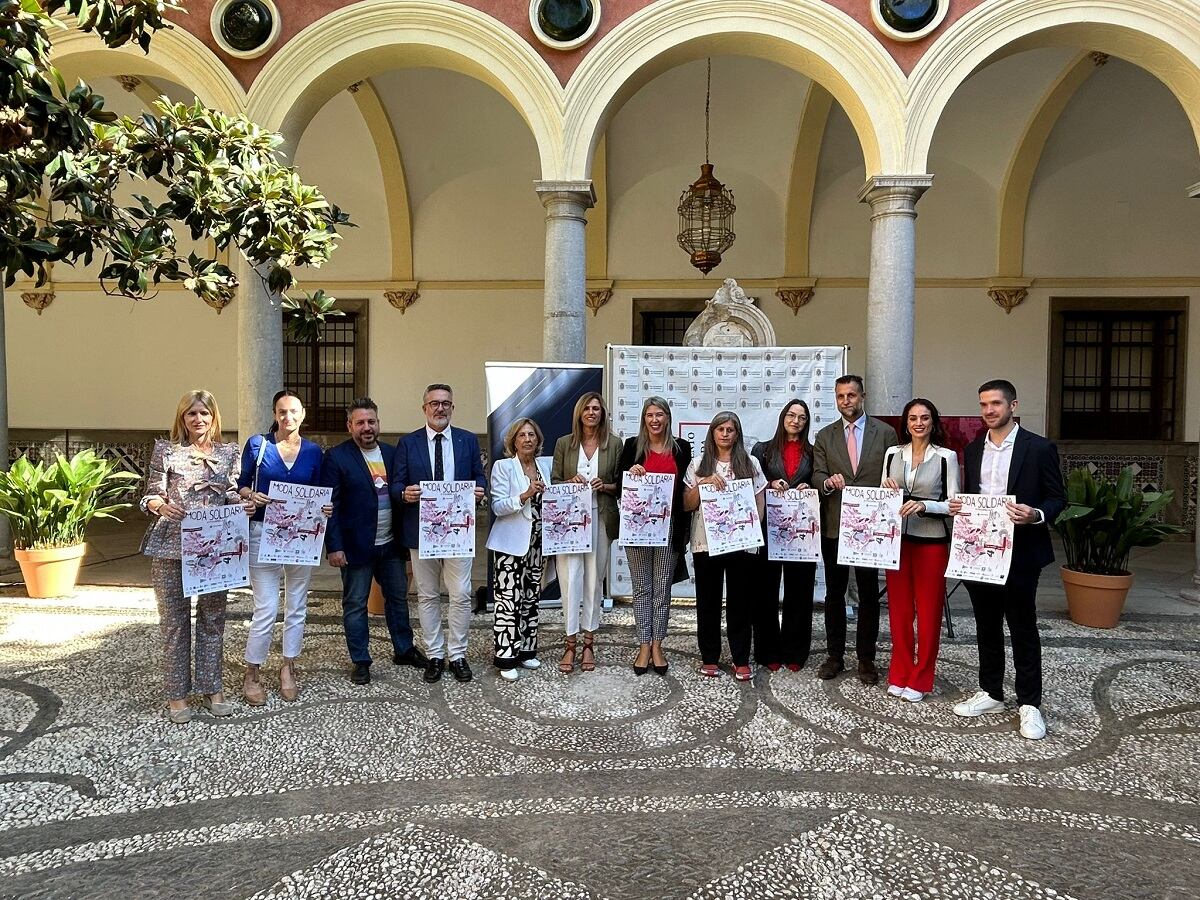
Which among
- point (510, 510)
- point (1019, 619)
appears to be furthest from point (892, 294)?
point (510, 510)

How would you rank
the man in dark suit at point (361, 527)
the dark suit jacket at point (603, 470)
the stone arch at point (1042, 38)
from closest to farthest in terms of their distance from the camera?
1. the man in dark suit at point (361, 527)
2. the dark suit jacket at point (603, 470)
3. the stone arch at point (1042, 38)

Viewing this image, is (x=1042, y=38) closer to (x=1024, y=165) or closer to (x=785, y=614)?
(x=1024, y=165)

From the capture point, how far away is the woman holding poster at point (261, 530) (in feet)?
12.4

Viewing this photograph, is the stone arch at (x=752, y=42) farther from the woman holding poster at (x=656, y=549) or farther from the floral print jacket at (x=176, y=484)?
the floral print jacket at (x=176, y=484)

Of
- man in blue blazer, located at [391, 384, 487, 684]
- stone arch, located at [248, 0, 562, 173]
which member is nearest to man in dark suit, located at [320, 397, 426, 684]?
man in blue blazer, located at [391, 384, 487, 684]

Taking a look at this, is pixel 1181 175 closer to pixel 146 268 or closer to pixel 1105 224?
pixel 1105 224

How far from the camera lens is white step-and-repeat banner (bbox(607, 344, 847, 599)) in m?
5.82

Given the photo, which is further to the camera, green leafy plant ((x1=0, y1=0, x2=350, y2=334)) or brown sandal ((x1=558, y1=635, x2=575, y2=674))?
brown sandal ((x1=558, y1=635, x2=575, y2=674))

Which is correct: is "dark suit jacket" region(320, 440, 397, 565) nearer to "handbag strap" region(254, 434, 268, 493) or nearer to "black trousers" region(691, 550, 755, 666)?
"handbag strap" region(254, 434, 268, 493)

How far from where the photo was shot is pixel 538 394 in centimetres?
558

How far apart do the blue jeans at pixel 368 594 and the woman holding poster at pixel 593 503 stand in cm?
101

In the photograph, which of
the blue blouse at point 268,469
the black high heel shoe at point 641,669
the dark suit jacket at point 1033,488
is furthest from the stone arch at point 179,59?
the dark suit jacket at point 1033,488

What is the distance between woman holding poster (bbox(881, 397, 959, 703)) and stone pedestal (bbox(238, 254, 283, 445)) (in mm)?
5341

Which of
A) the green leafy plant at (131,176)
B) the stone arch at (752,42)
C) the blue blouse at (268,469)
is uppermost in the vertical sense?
the stone arch at (752,42)
